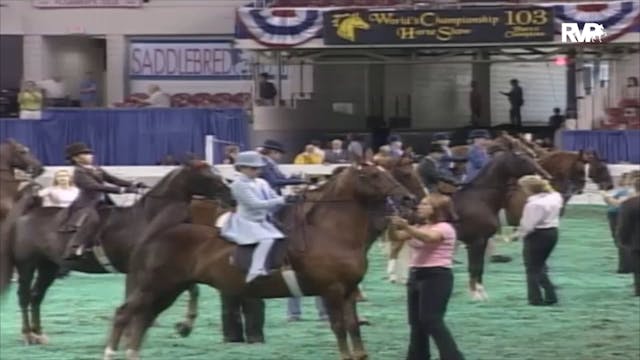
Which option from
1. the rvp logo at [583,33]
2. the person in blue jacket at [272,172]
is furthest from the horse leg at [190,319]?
the rvp logo at [583,33]

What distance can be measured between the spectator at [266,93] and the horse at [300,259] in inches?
1068

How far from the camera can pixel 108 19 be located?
44.7 metres

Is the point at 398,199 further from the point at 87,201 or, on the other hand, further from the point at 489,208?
the point at 489,208

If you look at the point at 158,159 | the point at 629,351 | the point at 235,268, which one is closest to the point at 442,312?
the point at 235,268

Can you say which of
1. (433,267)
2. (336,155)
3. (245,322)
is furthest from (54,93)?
(433,267)

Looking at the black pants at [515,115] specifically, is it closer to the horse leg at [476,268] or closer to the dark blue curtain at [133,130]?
the dark blue curtain at [133,130]

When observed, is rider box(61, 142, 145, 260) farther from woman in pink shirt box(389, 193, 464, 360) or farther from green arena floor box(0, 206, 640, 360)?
woman in pink shirt box(389, 193, 464, 360)

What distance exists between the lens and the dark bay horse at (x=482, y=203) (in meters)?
18.3

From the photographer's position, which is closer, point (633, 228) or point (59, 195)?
point (633, 228)

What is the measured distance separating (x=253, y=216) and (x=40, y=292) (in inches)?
143

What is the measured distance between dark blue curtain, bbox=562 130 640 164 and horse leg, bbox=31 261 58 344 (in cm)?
2302

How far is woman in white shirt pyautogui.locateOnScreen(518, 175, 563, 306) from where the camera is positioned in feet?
57.8

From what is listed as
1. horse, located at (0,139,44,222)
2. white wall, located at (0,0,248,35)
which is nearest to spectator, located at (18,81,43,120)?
white wall, located at (0,0,248,35)

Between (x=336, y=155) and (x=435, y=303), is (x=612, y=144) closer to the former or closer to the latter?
(x=336, y=155)
